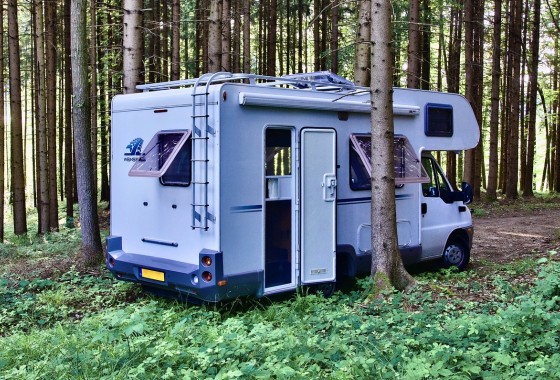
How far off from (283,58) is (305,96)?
2339cm

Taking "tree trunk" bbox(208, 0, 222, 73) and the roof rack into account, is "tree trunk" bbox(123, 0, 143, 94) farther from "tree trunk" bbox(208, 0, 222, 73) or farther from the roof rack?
"tree trunk" bbox(208, 0, 222, 73)

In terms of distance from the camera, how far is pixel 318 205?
7.98 m

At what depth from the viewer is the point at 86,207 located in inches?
403

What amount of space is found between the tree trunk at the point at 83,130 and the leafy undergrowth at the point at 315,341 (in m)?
2.93

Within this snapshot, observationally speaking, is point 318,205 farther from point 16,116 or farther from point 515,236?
point 16,116

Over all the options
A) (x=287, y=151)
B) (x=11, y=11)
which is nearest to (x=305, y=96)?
(x=287, y=151)

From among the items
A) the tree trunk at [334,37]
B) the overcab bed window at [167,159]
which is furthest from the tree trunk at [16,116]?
the tree trunk at [334,37]

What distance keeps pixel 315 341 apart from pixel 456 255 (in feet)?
18.7

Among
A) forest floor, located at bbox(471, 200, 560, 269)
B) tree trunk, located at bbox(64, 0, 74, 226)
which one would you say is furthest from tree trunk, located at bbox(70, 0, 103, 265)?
tree trunk, located at bbox(64, 0, 74, 226)

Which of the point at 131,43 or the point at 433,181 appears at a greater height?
the point at 131,43

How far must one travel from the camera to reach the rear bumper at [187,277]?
6.77 meters

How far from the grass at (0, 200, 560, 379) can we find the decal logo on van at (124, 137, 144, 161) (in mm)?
1977

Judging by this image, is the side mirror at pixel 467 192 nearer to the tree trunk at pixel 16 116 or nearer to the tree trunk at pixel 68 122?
the tree trunk at pixel 16 116

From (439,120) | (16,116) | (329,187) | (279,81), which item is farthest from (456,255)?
(16,116)
